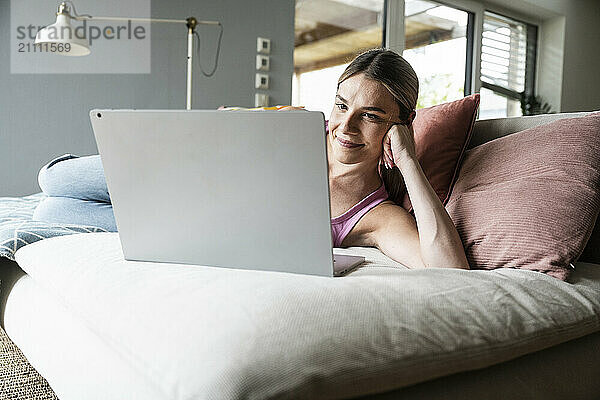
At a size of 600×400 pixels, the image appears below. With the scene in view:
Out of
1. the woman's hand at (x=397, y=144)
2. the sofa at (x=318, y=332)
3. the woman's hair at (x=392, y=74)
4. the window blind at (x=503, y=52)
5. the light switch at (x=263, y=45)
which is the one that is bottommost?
the sofa at (x=318, y=332)

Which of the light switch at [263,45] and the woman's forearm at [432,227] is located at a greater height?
the light switch at [263,45]

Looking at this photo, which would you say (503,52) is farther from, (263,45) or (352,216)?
(352,216)

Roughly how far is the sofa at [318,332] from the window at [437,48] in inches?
160

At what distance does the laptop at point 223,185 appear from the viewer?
2.85 feet

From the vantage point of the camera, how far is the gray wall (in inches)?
130

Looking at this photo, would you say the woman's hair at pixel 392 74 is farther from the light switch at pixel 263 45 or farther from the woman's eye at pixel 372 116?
the light switch at pixel 263 45

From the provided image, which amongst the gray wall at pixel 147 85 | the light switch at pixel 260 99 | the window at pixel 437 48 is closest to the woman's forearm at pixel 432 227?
the gray wall at pixel 147 85

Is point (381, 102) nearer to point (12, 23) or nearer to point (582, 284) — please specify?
point (582, 284)

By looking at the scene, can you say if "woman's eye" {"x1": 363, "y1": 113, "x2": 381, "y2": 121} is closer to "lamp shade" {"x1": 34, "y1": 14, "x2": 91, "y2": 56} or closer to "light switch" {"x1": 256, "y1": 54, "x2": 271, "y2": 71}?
"lamp shade" {"x1": 34, "y1": 14, "x2": 91, "y2": 56}

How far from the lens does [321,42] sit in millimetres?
4645

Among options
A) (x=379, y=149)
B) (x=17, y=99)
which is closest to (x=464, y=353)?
(x=379, y=149)

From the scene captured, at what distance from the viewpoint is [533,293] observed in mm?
970

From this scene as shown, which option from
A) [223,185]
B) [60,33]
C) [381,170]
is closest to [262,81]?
[60,33]

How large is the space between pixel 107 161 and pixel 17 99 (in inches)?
102
